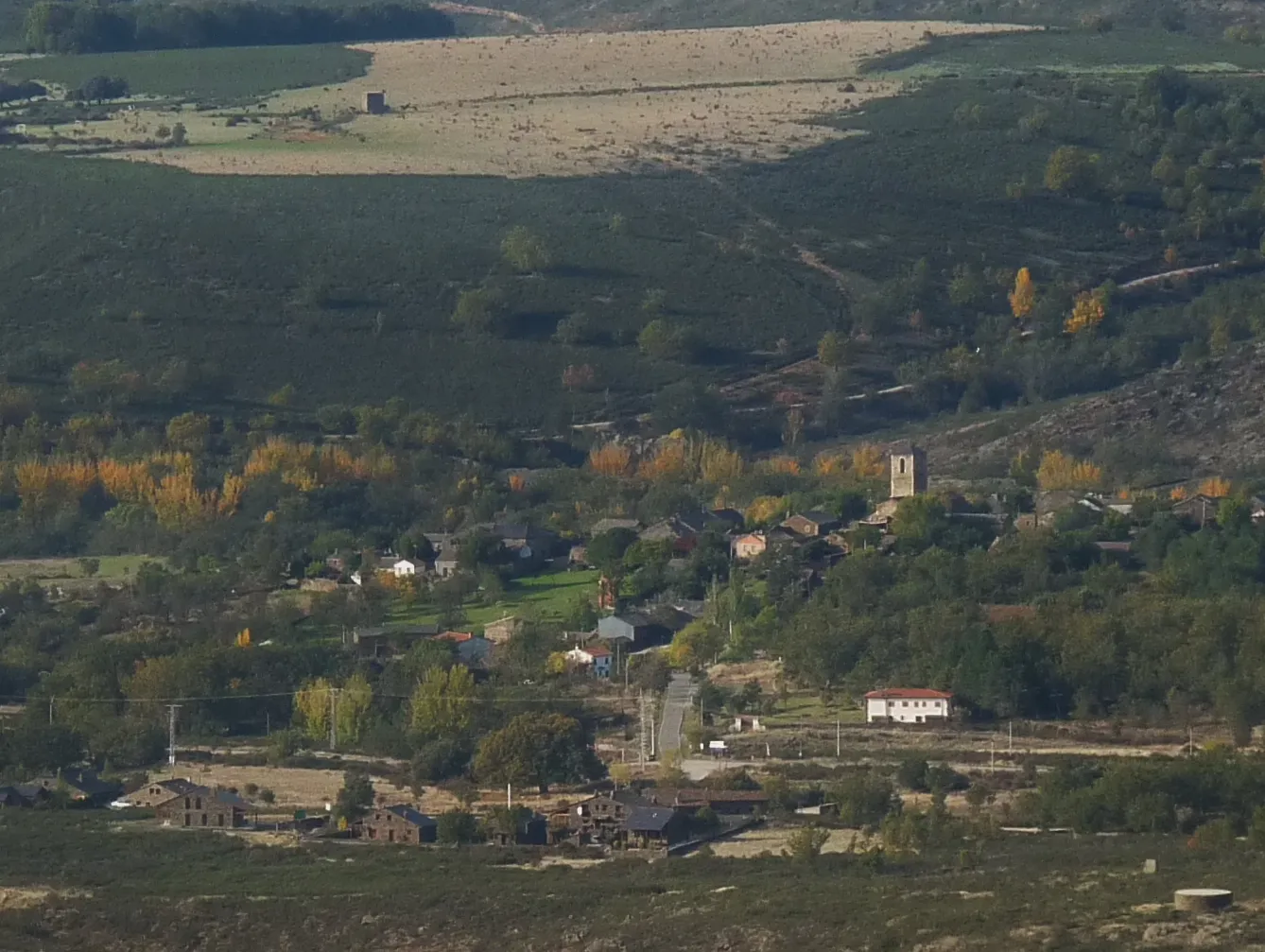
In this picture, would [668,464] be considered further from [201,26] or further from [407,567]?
[201,26]

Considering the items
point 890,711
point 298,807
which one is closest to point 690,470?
point 890,711

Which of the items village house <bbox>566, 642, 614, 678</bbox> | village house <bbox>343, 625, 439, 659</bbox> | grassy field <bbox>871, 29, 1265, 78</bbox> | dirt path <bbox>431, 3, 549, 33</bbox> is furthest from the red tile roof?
dirt path <bbox>431, 3, 549, 33</bbox>

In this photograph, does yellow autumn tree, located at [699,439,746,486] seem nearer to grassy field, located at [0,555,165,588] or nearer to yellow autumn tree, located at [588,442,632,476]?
yellow autumn tree, located at [588,442,632,476]

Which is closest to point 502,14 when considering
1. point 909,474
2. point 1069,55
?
point 1069,55

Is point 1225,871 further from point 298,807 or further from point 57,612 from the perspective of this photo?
point 57,612

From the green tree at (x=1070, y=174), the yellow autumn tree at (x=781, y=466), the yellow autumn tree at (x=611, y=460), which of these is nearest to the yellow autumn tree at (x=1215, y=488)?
the yellow autumn tree at (x=781, y=466)

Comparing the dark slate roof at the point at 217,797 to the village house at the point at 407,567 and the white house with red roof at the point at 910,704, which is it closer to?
the white house with red roof at the point at 910,704
